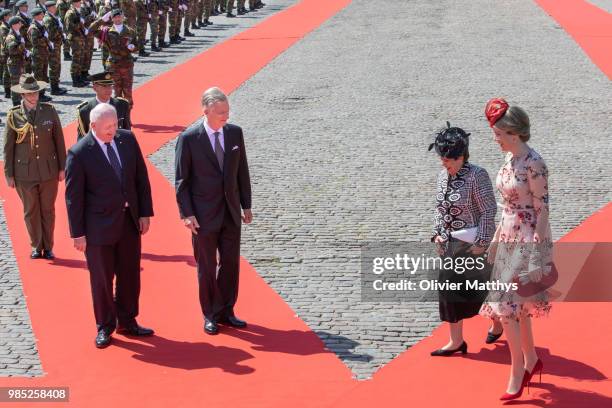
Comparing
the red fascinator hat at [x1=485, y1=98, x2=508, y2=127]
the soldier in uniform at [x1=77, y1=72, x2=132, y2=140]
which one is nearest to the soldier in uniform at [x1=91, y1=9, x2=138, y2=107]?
the soldier in uniform at [x1=77, y1=72, x2=132, y2=140]

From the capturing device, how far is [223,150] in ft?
27.2

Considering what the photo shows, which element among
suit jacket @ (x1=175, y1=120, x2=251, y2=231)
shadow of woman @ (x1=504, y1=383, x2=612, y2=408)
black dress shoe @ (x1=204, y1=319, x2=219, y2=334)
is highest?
suit jacket @ (x1=175, y1=120, x2=251, y2=231)

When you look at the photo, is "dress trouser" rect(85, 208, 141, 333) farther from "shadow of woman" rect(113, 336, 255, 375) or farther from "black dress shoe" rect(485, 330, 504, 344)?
"black dress shoe" rect(485, 330, 504, 344)

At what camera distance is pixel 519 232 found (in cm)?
687

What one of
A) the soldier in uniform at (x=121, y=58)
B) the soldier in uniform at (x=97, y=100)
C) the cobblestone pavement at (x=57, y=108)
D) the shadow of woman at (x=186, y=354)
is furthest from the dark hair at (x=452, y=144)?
the soldier in uniform at (x=121, y=58)

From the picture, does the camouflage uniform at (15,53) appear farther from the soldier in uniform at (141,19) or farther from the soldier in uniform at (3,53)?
the soldier in uniform at (141,19)

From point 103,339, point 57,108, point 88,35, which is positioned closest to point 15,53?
point 57,108

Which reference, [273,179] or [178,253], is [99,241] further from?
[273,179]

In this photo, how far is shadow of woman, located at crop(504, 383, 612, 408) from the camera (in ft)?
22.5

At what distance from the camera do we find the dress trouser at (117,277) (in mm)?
8156

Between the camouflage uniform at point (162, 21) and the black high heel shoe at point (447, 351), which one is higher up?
the black high heel shoe at point (447, 351)

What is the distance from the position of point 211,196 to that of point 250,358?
1.35 metres

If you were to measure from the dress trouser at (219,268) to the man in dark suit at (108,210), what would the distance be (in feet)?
1.65

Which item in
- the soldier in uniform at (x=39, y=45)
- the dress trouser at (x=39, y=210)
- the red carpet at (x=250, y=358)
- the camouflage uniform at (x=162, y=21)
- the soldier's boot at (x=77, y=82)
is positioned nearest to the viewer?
the red carpet at (x=250, y=358)
